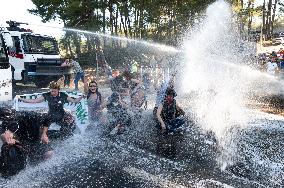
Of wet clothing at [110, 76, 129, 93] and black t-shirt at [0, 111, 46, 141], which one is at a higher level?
wet clothing at [110, 76, 129, 93]

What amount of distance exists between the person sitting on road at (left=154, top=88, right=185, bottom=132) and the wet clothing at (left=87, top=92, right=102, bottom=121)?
5.78 ft

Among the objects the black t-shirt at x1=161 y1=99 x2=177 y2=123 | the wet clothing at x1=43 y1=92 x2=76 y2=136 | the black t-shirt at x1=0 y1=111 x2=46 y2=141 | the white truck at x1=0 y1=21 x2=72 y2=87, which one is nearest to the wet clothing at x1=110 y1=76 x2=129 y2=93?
the black t-shirt at x1=161 y1=99 x2=177 y2=123

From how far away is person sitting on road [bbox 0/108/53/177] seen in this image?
6.48 metres

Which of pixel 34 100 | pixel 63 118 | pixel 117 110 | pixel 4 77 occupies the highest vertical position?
pixel 4 77

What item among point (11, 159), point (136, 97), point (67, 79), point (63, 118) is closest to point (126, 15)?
point (67, 79)

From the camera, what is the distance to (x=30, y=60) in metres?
16.9

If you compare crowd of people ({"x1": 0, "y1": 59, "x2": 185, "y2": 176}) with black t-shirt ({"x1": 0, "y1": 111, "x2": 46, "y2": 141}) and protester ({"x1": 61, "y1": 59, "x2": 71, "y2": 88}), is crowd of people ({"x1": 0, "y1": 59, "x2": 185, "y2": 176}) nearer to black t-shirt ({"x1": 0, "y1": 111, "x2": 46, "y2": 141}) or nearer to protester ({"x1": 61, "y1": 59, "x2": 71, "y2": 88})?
black t-shirt ({"x1": 0, "y1": 111, "x2": 46, "y2": 141})

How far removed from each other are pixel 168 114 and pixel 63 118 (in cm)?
282

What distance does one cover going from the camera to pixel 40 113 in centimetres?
858

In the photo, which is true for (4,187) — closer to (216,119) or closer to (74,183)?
(74,183)

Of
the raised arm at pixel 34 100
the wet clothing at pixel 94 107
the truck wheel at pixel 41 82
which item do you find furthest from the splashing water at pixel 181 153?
the truck wheel at pixel 41 82

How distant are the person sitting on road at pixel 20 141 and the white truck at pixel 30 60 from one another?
8786mm

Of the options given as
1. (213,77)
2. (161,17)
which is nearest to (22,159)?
(213,77)

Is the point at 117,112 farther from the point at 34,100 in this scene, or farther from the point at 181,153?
the point at 181,153
